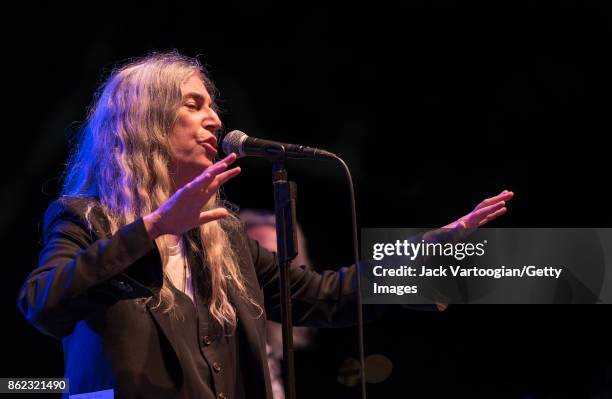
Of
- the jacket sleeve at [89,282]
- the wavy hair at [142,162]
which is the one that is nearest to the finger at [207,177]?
the jacket sleeve at [89,282]

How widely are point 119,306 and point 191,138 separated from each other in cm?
60

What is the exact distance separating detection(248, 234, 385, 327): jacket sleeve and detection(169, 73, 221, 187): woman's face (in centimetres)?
33

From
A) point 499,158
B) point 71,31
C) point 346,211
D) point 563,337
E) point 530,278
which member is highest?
point 71,31

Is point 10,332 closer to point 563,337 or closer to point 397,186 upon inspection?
point 397,186

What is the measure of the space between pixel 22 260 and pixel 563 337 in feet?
8.31

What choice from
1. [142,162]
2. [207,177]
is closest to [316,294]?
[142,162]

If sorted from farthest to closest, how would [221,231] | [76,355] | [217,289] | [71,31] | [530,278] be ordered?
[530,278], [71,31], [221,231], [217,289], [76,355]

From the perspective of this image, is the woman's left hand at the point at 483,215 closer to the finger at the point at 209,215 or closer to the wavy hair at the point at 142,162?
the wavy hair at the point at 142,162

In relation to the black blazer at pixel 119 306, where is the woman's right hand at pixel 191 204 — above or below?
above

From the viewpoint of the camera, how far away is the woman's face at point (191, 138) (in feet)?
6.79

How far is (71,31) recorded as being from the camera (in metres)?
3.08

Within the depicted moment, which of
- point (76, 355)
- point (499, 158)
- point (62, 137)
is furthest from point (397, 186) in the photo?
point (76, 355)

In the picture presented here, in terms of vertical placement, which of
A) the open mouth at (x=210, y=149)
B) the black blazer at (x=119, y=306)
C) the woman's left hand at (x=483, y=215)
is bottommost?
the black blazer at (x=119, y=306)

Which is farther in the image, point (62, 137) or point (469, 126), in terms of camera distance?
point (469, 126)
